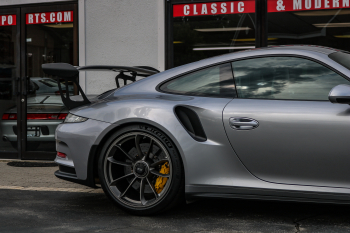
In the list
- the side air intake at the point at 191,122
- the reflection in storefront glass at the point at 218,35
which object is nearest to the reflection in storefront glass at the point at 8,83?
the reflection in storefront glass at the point at 218,35

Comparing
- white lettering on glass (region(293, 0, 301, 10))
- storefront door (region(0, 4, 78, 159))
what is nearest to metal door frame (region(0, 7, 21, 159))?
storefront door (region(0, 4, 78, 159))

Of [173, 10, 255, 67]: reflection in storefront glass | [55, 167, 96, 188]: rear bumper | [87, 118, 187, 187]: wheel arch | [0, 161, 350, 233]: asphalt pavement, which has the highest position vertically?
[173, 10, 255, 67]: reflection in storefront glass

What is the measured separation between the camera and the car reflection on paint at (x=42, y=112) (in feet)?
26.0

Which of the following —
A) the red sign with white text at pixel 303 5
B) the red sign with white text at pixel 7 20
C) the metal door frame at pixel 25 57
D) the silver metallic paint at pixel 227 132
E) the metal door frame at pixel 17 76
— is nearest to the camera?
the silver metallic paint at pixel 227 132

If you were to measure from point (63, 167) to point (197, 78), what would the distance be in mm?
1383

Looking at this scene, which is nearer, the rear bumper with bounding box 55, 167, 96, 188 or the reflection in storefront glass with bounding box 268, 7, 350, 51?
the rear bumper with bounding box 55, 167, 96, 188

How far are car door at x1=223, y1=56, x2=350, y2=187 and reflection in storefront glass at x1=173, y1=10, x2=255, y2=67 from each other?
3.51 metres

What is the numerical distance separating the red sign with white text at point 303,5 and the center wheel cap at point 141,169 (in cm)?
413

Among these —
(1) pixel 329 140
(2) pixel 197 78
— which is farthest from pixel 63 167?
(1) pixel 329 140

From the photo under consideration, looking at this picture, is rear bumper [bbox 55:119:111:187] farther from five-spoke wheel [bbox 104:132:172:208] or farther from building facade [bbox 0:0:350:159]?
building facade [bbox 0:0:350:159]

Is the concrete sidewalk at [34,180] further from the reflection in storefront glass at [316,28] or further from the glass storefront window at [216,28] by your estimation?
the reflection in storefront glass at [316,28]

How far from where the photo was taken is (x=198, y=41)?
7367 millimetres

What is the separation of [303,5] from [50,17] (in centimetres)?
A: 408

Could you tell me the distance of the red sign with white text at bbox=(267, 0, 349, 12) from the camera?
270 inches
